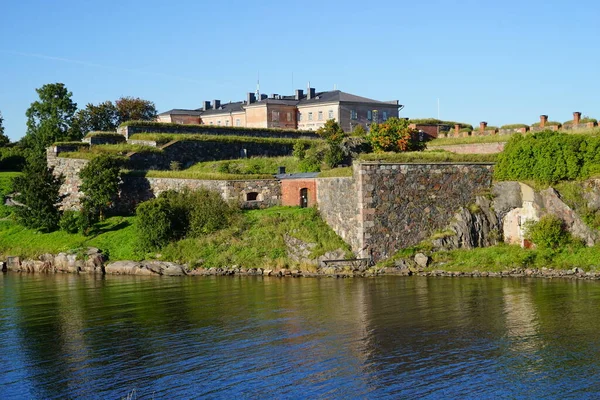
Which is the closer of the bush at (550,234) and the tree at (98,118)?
the bush at (550,234)

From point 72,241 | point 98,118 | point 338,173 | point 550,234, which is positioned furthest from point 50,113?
point 550,234

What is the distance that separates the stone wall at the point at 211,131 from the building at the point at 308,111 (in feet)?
23.0

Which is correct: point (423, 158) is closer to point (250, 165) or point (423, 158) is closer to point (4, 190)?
point (250, 165)

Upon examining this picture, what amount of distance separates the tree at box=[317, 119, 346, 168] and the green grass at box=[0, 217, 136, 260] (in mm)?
12175

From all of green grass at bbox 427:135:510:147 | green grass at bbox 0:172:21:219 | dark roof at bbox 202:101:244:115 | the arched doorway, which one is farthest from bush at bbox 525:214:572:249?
dark roof at bbox 202:101:244:115

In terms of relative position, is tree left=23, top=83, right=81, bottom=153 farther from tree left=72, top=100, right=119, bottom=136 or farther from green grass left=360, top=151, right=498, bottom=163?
green grass left=360, top=151, right=498, bottom=163

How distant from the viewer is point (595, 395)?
16109mm

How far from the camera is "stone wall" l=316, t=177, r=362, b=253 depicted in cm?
3331

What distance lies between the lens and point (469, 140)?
45312 millimetres

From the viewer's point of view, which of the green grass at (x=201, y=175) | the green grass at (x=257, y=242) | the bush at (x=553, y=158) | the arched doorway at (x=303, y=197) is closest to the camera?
the bush at (x=553, y=158)

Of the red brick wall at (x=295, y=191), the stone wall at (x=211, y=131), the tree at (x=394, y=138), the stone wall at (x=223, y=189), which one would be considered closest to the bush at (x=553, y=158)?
the red brick wall at (x=295, y=191)

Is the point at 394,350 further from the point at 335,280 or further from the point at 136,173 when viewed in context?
the point at 136,173

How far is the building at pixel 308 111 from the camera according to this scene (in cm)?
6384

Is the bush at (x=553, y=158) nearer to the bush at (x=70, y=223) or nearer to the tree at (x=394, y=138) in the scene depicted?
the tree at (x=394, y=138)
